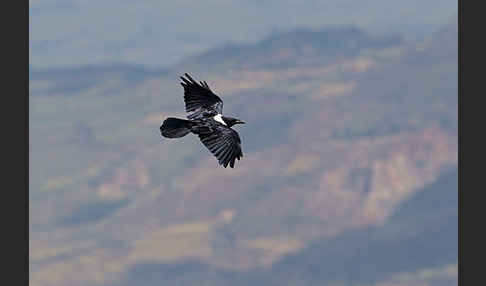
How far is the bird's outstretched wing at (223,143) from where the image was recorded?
4894cm

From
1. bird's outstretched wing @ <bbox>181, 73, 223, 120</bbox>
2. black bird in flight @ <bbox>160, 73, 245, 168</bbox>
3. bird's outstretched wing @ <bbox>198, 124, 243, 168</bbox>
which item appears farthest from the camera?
bird's outstretched wing @ <bbox>181, 73, 223, 120</bbox>

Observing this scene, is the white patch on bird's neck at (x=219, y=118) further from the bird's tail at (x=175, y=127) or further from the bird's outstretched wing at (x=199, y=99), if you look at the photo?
the bird's tail at (x=175, y=127)

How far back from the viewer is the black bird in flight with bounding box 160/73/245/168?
49281 mm

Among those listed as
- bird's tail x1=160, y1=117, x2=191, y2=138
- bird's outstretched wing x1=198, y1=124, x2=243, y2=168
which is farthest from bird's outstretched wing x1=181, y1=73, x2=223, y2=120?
bird's outstretched wing x1=198, y1=124, x2=243, y2=168

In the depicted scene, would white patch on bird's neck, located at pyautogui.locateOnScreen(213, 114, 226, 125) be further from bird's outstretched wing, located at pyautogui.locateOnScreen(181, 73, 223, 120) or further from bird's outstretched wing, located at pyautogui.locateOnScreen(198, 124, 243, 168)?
bird's outstretched wing, located at pyautogui.locateOnScreen(198, 124, 243, 168)

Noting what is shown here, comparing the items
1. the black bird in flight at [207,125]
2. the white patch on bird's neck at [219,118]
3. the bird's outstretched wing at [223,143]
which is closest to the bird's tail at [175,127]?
the black bird in flight at [207,125]

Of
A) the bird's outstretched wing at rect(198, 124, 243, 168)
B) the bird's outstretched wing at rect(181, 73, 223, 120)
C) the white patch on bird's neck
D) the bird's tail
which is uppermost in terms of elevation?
the bird's outstretched wing at rect(181, 73, 223, 120)

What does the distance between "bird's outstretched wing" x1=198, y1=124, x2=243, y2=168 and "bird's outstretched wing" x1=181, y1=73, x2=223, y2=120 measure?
151 centimetres

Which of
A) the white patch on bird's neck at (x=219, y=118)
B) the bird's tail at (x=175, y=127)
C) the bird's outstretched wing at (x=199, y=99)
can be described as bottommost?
the bird's tail at (x=175, y=127)
